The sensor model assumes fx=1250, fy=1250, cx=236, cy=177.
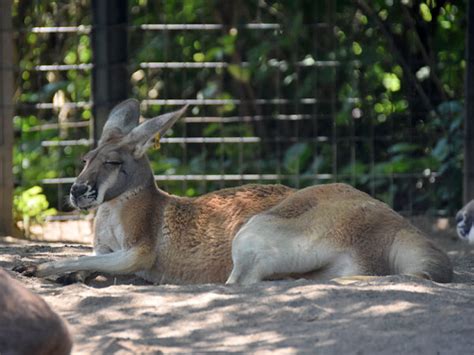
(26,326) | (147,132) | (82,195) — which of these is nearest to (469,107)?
(147,132)

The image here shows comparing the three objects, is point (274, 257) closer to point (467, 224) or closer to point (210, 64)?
point (467, 224)

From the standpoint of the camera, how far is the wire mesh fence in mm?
10758

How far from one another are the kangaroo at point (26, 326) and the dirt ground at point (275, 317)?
0.46 m

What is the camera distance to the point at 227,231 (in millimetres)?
7094

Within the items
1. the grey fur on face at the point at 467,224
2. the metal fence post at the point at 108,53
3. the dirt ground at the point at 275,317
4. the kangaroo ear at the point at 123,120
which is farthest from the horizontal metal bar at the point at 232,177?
the dirt ground at the point at 275,317

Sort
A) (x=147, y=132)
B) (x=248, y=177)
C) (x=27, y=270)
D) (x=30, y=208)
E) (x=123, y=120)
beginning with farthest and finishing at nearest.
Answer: (x=248, y=177) → (x=30, y=208) → (x=123, y=120) → (x=147, y=132) → (x=27, y=270)

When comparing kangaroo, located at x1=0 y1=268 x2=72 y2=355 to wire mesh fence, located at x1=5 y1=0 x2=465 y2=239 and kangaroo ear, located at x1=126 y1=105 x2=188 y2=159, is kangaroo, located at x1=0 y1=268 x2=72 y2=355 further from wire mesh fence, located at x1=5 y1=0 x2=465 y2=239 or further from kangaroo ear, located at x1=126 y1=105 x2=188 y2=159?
wire mesh fence, located at x1=5 y1=0 x2=465 y2=239

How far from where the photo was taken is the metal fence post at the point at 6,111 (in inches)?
373

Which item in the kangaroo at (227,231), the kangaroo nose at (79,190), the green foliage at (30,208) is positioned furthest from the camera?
the green foliage at (30,208)

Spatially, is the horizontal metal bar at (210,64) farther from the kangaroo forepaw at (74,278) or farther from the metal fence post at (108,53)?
the kangaroo forepaw at (74,278)

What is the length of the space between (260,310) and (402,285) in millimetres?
767

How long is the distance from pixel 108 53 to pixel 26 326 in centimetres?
579

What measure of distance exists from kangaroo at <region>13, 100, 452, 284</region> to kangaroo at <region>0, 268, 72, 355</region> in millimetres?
2168

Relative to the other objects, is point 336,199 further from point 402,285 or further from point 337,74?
point 337,74
